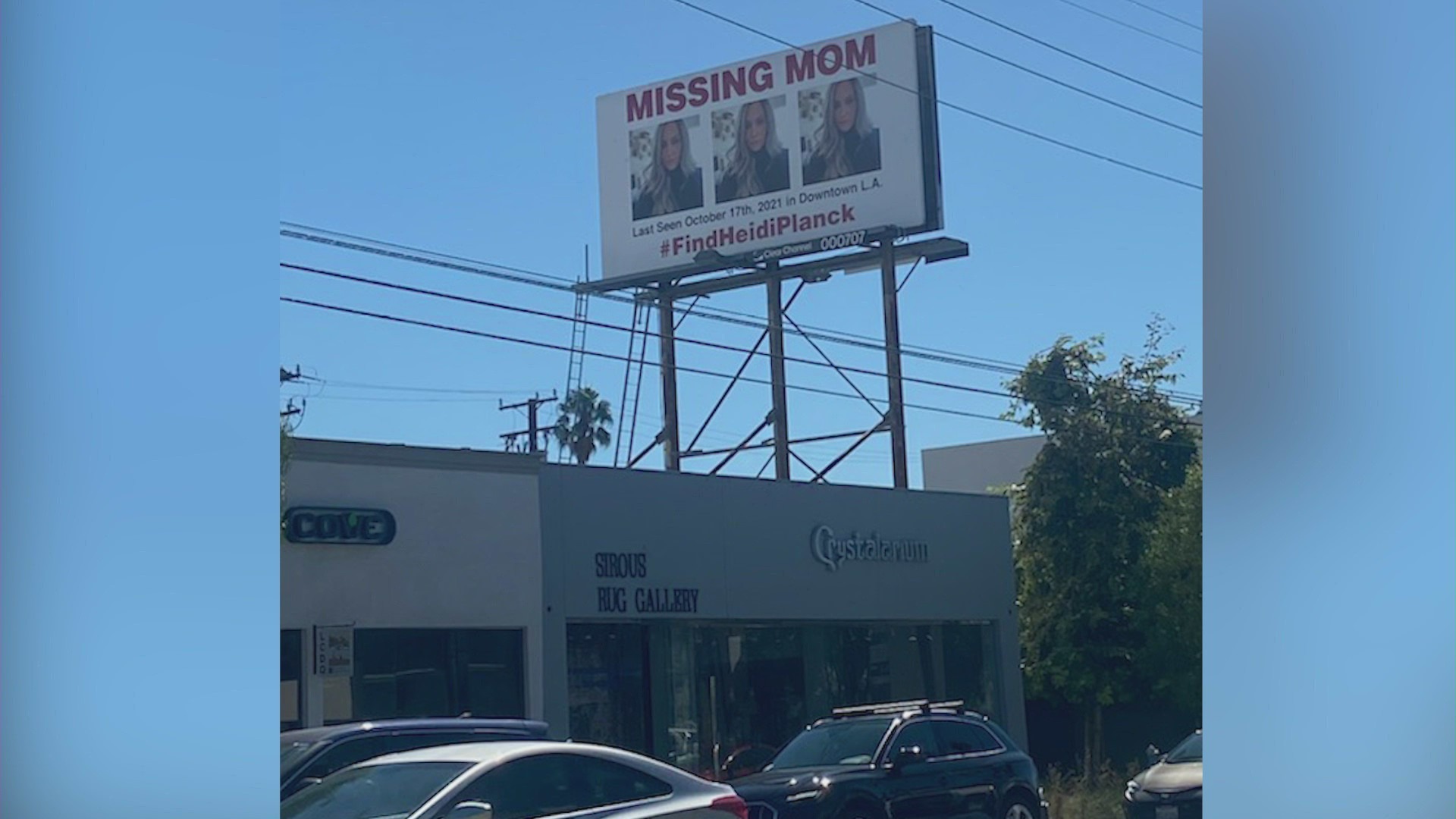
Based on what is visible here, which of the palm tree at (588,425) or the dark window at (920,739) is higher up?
the palm tree at (588,425)

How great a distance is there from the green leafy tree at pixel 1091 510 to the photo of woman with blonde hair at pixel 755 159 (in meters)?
5.77

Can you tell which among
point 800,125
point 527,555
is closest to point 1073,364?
point 800,125

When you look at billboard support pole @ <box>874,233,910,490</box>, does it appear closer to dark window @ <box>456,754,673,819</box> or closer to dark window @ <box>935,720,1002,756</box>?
dark window @ <box>935,720,1002,756</box>

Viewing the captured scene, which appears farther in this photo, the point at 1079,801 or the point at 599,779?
the point at 1079,801

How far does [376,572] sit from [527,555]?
7.66 ft

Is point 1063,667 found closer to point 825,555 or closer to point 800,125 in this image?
point 825,555

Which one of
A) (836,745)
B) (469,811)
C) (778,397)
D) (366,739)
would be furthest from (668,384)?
(469,811)

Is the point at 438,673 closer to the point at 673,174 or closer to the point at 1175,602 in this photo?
the point at 1175,602

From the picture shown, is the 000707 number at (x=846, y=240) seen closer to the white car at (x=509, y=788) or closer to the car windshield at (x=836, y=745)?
the car windshield at (x=836, y=745)

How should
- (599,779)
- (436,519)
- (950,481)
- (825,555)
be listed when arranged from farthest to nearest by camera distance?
1. (950,481)
2. (825,555)
3. (436,519)
4. (599,779)

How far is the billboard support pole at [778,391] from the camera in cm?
3094

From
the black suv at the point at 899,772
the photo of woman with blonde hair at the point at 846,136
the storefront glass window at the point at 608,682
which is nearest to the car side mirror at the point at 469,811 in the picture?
the black suv at the point at 899,772

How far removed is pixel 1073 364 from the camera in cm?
2988

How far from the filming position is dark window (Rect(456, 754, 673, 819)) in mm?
9391
